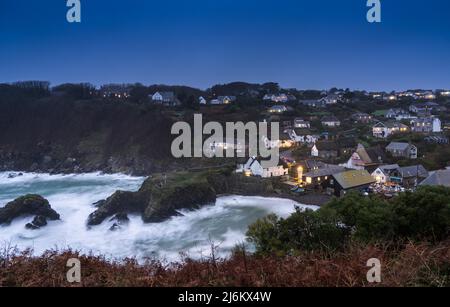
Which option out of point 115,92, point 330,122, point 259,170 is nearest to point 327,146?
point 259,170

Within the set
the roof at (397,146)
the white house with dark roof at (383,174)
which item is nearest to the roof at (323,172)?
the white house with dark roof at (383,174)

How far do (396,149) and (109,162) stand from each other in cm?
3338

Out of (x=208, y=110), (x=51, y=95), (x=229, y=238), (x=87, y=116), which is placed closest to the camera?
(x=229, y=238)

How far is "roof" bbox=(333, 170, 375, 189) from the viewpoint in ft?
85.8

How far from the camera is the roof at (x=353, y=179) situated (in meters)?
26.1

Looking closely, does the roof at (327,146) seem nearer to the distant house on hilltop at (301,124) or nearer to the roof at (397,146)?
the roof at (397,146)

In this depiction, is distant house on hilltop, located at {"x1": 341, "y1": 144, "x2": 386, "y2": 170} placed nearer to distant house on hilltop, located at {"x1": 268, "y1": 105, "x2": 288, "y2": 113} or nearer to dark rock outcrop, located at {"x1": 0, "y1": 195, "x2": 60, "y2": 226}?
distant house on hilltop, located at {"x1": 268, "y1": 105, "x2": 288, "y2": 113}

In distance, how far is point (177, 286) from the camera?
2.97 m

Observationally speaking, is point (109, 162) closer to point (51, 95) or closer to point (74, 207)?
point (74, 207)

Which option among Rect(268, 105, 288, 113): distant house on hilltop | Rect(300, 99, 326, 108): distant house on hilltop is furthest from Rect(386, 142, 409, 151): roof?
Rect(300, 99, 326, 108): distant house on hilltop

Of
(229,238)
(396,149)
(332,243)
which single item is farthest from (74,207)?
(396,149)

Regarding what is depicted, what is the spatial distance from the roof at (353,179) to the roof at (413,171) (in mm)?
2169

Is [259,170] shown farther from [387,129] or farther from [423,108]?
[423,108]

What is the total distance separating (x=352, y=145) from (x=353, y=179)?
11.7 m
